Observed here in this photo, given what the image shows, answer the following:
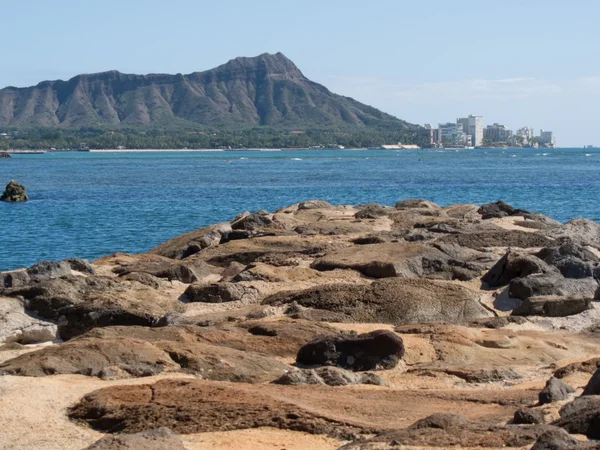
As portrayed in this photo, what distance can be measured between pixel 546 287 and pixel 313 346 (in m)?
6.38

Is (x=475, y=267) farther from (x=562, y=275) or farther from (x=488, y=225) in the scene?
(x=488, y=225)

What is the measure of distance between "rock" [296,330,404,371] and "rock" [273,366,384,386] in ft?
2.69

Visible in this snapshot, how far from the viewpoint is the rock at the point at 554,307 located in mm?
16609

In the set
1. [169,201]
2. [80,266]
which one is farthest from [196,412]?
[169,201]

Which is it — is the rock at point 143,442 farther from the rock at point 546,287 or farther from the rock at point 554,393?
the rock at point 546,287

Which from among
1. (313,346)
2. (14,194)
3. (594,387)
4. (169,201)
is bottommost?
(169,201)

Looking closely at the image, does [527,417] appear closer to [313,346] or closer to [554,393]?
[554,393]

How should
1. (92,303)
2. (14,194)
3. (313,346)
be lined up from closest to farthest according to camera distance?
(313,346) → (92,303) → (14,194)

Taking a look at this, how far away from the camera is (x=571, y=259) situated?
1919cm

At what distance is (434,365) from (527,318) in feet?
12.6

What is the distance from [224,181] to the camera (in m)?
83.3

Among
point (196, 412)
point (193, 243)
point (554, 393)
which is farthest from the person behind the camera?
point (193, 243)

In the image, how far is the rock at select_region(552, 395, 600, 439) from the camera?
337 inches

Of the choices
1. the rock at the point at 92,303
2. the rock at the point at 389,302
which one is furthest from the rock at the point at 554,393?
the rock at the point at 92,303
